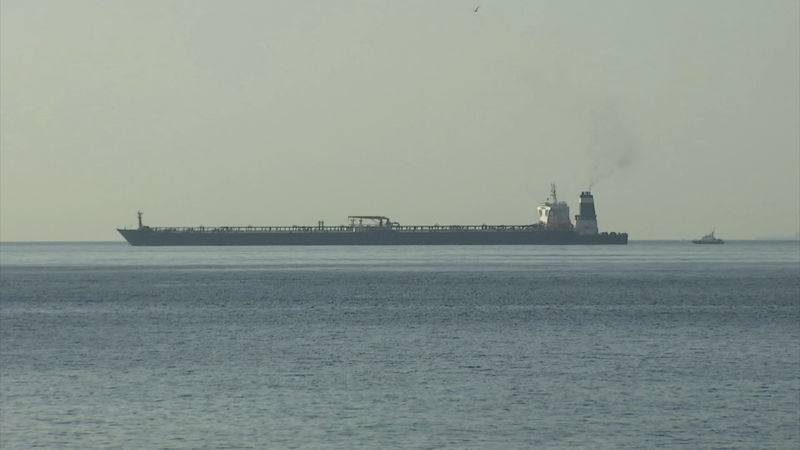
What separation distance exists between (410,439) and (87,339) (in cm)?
2810

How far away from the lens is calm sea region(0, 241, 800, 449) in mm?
30516

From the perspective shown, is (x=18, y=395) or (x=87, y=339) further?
(x=87, y=339)

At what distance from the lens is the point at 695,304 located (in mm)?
76188

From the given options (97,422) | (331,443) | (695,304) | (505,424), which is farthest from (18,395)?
(695,304)

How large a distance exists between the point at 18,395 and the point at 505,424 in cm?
1500

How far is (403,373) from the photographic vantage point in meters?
40.8

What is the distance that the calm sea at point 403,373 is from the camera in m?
30.5

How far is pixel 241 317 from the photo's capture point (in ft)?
219

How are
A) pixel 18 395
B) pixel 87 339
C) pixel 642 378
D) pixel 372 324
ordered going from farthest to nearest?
pixel 372 324
pixel 87 339
pixel 642 378
pixel 18 395

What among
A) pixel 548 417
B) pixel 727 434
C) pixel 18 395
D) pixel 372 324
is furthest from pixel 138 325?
pixel 727 434

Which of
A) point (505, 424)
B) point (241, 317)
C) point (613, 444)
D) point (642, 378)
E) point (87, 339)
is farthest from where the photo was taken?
point (241, 317)

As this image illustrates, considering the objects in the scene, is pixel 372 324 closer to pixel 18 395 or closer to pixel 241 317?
pixel 241 317

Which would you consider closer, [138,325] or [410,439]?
[410,439]

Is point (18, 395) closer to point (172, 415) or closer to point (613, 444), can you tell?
point (172, 415)
